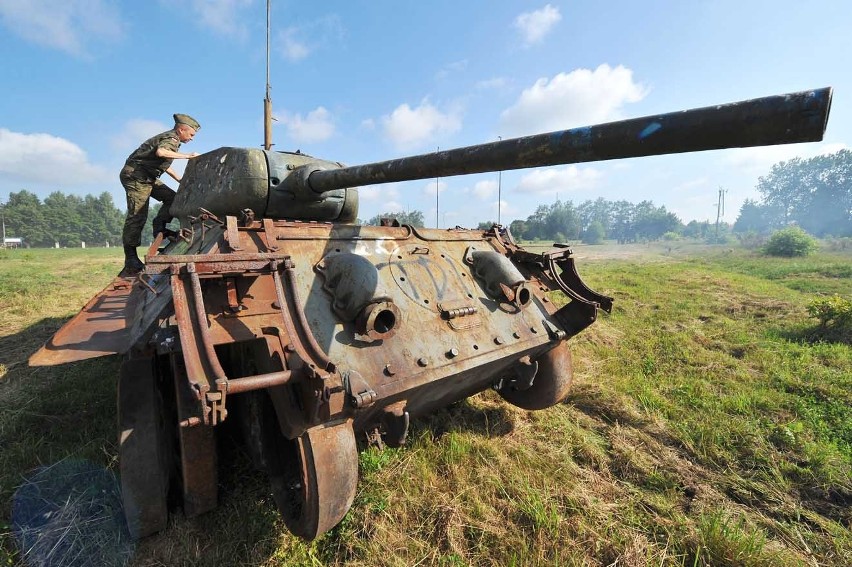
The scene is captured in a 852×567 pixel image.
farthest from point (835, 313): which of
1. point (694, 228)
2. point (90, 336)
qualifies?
point (694, 228)

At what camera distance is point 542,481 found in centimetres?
342

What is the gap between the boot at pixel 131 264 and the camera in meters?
5.52

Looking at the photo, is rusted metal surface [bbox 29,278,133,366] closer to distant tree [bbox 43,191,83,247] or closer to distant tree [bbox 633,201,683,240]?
distant tree [bbox 43,191,83,247]

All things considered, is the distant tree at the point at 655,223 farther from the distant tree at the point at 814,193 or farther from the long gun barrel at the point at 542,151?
the long gun barrel at the point at 542,151

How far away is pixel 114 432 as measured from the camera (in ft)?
12.8

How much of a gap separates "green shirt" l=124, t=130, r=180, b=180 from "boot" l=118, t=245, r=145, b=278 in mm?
1034

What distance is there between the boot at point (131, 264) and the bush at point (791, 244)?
3540 centimetres

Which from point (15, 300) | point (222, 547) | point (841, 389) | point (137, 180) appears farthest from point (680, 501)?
point (15, 300)

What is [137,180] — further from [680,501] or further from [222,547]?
[680,501]

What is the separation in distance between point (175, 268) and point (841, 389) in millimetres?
7175

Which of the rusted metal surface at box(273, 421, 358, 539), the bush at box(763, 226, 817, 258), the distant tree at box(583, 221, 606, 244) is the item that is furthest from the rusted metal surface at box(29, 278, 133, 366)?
the distant tree at box(583, 221, 606, 244)

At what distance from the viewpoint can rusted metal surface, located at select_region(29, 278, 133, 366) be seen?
263 centimetres

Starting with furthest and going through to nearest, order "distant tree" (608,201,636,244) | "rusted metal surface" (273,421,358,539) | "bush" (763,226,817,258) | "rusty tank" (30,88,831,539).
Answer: "distant tree" (608,201,636,244) → "bush" (763,226,817,258) → "rusted metal surface" (273,421,358,539) → "rusty tank" (30,88,831,539)

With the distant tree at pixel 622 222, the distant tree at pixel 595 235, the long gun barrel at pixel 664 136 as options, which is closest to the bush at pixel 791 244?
the long gun barrel at pixel 664 136
